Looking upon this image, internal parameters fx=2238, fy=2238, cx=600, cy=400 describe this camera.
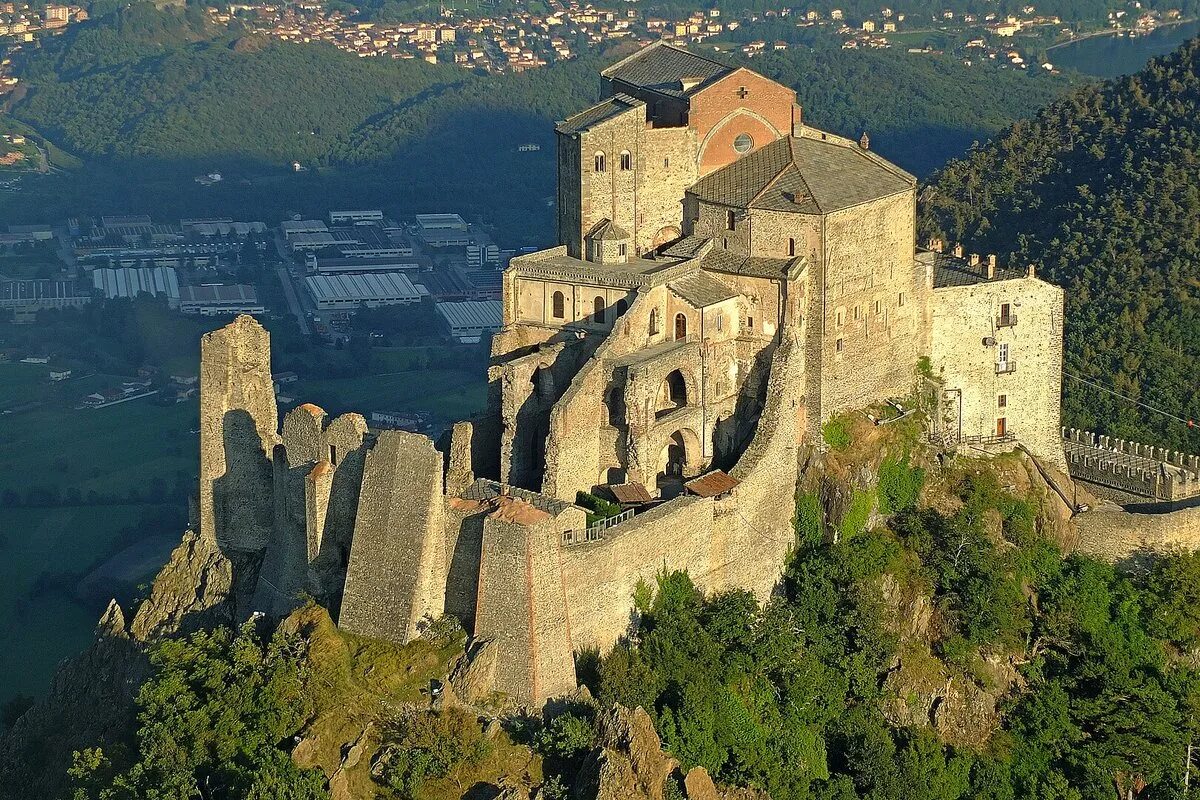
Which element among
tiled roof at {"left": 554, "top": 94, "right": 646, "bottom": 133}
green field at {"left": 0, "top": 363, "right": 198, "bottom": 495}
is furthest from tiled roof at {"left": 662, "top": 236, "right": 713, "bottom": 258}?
green field at {"left": 0, "top": 363, "right": 198, "bottom": 495}

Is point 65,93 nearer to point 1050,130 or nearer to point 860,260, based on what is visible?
point 1050,130

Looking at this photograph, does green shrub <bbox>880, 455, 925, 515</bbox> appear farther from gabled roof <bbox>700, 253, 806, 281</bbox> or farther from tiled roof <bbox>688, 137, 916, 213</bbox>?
tiled roof <bbox>688, 137, 916, 213</bbox>

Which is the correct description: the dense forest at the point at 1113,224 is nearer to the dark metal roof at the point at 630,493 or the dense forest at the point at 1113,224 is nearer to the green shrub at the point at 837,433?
the green shrub at the point at 837,433

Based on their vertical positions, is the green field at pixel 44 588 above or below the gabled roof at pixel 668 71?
below

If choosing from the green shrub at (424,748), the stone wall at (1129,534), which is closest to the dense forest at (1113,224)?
the stone wall at (1129,534)

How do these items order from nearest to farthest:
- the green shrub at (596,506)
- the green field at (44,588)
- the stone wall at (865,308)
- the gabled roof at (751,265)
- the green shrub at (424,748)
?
1. the green shrub at (424,748)
2. the green shrub at (596,506)
3. the gabled roof at (751,265)
4. the stone wall at (865,308)
5. the green field at (44,588)
